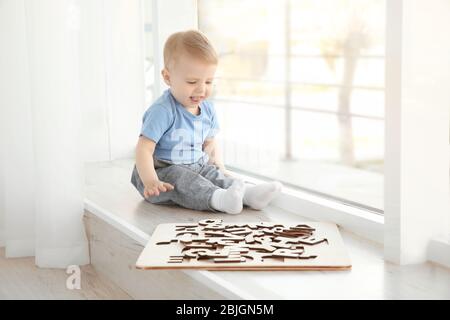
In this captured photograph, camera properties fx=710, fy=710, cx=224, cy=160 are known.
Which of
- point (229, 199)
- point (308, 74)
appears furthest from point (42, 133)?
point (308, 74)

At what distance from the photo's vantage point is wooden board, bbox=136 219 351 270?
4.35 feet

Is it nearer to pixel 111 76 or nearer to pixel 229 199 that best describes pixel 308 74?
pixel 111 76

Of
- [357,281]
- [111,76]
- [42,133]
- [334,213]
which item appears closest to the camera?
[357,281]

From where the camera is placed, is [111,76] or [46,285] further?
[111,76]

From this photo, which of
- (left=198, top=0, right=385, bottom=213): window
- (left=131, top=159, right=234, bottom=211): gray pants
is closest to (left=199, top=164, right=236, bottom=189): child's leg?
(left=131, top=159, right=234, bottom=211): gray pants

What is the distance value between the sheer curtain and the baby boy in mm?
194

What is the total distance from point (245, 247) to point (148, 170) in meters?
0.47

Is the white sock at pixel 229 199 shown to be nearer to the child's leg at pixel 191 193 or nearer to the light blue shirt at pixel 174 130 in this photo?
the child's leg at pixel 191 193

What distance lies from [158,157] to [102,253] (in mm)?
298

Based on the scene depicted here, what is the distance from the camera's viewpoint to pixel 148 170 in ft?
5.93

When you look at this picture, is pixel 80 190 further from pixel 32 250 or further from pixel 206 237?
pixel 206 237

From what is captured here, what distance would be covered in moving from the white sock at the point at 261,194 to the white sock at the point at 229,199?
28mm
